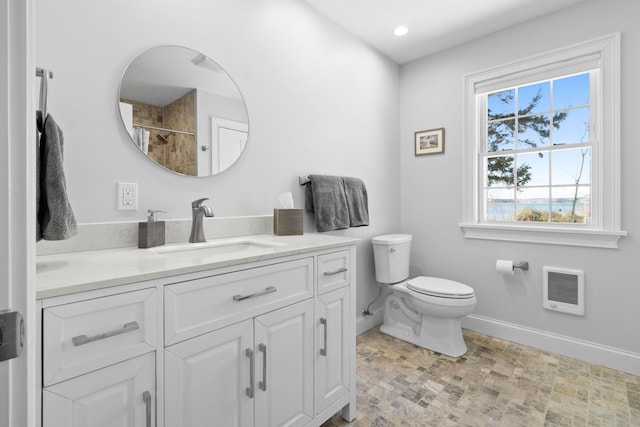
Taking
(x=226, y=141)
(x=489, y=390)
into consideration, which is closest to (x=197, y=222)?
(x=226, y=141)

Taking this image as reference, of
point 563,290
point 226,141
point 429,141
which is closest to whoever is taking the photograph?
point 226,141

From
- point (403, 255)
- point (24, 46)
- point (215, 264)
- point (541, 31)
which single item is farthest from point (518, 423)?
point (541, 31)

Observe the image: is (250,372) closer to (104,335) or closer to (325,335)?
(325,335)

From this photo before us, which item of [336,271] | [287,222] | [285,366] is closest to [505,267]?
[336,271]

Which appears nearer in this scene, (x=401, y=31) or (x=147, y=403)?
(x=147, y=403)

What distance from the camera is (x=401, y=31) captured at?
2.42 meters

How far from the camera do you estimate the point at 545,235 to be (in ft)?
7.39

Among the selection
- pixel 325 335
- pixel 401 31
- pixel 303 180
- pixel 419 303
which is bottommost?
pixel 419 303

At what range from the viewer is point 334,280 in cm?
146

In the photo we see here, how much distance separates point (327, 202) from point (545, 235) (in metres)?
1.60

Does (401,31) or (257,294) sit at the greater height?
(401,31)

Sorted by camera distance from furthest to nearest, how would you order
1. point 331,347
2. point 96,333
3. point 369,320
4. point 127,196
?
point 369,320
point 331,347
point 127,196
point 96,333

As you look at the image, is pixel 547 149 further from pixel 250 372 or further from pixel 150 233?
pixel 150 233

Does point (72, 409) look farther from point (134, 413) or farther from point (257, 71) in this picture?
point (257, 71)
